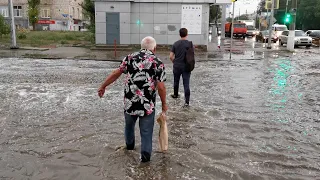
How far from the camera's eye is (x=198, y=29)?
80.1 ft

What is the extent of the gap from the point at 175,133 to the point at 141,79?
2030 mm

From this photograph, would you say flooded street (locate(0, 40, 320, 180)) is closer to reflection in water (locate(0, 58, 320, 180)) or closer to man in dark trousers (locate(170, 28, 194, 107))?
reflection in water (locate(0, 58, 320, 180))

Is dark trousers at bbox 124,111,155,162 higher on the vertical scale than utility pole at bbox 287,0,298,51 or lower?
lower

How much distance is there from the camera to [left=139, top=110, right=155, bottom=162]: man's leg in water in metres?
4.65

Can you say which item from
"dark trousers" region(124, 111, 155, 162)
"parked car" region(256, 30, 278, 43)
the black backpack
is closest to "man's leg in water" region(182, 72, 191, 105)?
the black backpack

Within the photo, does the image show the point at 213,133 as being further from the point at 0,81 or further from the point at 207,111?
the point at 0,81

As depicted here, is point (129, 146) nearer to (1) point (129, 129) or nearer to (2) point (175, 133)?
(1) point (129, 129)

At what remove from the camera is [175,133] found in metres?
6.23

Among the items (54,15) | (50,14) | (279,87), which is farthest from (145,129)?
(50,14)

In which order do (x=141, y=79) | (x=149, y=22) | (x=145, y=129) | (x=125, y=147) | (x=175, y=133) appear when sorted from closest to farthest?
(x=141, y=79)
(x=145, y=129)
(x=125, y=147)
(x=175, y=133)
(x=149, y=22)

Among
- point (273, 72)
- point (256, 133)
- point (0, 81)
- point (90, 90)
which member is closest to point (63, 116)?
point (90, 90)

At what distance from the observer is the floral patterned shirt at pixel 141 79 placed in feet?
14.7

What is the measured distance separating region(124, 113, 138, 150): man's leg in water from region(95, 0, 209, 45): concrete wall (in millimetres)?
19526

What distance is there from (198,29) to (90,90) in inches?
621
